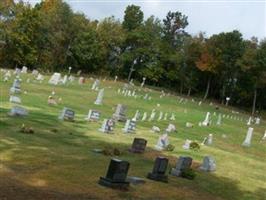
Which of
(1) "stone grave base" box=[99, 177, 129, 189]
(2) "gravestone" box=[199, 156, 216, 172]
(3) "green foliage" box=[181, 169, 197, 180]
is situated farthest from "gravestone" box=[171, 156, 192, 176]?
(1) "stone grave base" box=[99, 177, 129, 189]

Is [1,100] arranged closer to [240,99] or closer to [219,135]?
[219,135]

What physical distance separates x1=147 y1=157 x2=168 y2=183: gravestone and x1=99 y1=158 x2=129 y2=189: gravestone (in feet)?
7.85

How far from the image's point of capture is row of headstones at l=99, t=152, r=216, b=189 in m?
15.8

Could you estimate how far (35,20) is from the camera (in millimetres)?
85125

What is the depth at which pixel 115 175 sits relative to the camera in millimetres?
15836

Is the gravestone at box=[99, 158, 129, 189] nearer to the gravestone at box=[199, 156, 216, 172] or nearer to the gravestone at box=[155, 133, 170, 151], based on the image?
the gravestone at box=[199, 156, 216, 172]

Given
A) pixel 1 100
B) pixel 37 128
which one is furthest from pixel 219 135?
pixel 37 128

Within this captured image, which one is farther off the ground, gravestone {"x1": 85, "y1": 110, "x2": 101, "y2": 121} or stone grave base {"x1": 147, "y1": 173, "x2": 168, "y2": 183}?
gravestone {"x1": 85, "y1": 110, "x2": 101, "y2": 121}

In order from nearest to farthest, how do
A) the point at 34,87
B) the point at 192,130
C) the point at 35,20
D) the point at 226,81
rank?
the point at 192,130, the point at 34,87, the point at 35,20, the point at 226,81

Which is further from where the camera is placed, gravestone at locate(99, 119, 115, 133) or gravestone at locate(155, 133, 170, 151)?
gravestone at locate(99, 119, 115, 133)

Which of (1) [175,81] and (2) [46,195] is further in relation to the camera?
(1) [175,81]

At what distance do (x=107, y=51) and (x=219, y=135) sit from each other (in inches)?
2344

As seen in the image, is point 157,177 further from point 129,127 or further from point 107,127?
point 129,127

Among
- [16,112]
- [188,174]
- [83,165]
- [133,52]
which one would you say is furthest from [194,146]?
[133,52]
